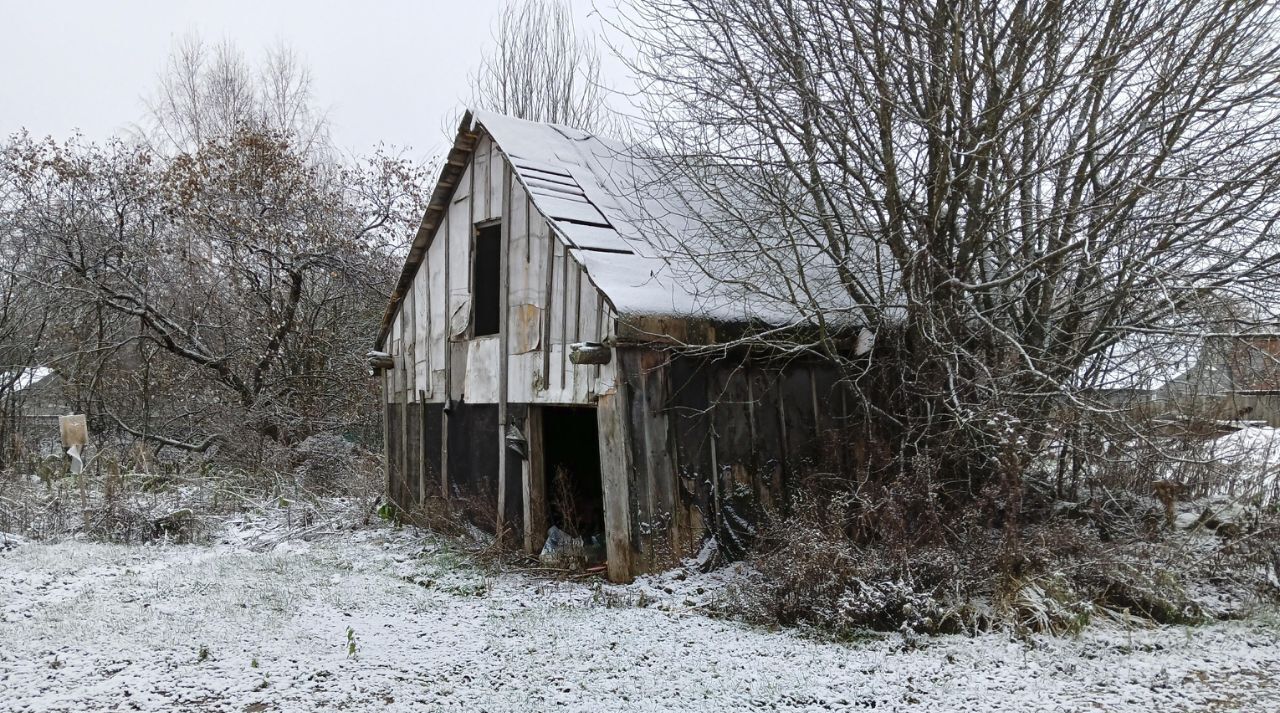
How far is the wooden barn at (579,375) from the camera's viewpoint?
23.4ft

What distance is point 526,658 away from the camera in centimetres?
548

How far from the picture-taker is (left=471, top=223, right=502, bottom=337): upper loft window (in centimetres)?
935

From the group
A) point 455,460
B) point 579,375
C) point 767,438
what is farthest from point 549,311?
point 455,460

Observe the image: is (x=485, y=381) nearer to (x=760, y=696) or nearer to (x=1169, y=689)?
(x=760, y=696)

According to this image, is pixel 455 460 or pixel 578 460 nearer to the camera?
pixel 455 460

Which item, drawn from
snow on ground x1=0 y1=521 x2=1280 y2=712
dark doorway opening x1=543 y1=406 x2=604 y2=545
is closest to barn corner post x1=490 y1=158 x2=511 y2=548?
dark doorway opening x1=543 y1=406 x2=604 y2=545

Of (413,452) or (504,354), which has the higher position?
(504,354)

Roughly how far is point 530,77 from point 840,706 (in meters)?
19.8

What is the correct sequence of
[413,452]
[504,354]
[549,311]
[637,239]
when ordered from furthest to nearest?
1. [413,452]
2. [504,354]
3. [637,239]
4. [549,311]

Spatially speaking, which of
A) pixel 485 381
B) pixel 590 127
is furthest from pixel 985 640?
pixel 590 127

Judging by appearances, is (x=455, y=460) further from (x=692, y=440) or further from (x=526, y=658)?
(x=526, y=658)

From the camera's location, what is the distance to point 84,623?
20.5ft

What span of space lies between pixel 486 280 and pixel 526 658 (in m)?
5.08

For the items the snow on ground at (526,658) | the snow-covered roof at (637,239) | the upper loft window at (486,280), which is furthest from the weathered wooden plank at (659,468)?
the upper loft window at (486,280)
